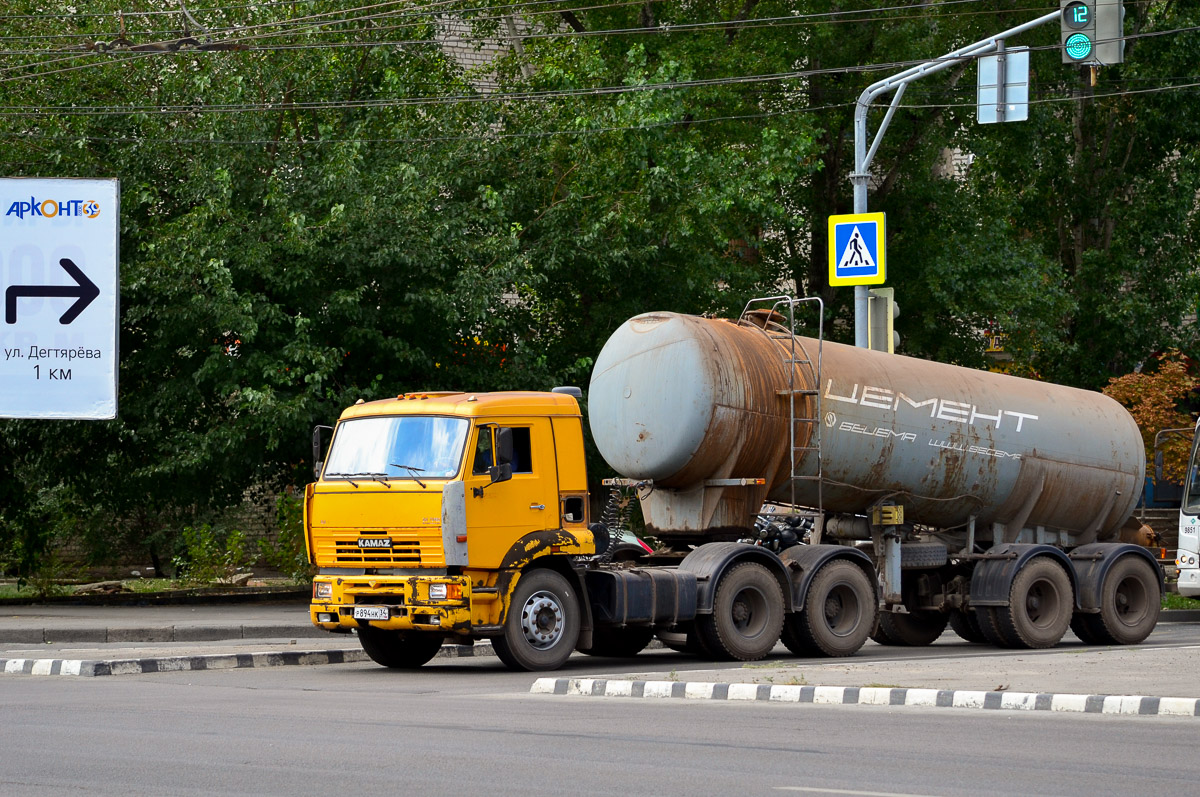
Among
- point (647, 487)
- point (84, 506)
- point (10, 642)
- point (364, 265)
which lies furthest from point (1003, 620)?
point (84, 506)

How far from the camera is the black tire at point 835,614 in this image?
17375 mm

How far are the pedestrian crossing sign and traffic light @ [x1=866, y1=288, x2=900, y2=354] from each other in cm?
29

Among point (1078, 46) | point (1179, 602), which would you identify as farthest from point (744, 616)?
point (1179, 602)

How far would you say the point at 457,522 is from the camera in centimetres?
1511

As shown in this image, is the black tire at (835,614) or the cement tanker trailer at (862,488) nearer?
the cement tanker trailer at (862,488)

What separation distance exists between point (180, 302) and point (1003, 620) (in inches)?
463

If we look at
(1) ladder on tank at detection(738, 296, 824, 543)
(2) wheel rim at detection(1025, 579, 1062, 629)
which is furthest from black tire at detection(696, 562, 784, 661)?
(2) wheel rim at detection(1025, 579, 1062, 629)

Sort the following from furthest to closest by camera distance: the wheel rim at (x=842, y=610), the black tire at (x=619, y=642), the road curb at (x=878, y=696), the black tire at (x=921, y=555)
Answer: the black tire at (x=921, y=555) → the black tire at (x=619, y=642) → the wheel rim at (x=842, y=610) → the road curb at (x=878, y=696)

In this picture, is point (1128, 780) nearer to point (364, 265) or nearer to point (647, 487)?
point (647, 487)

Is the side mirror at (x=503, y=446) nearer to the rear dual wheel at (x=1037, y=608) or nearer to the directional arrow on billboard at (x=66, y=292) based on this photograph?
the rear dual wheel at (x=1037, y=608)

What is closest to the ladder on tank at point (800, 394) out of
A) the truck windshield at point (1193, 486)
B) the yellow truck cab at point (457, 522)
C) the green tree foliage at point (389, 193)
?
the yellow truck cab at point (457, 522)

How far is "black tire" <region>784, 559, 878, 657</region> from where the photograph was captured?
17.4m

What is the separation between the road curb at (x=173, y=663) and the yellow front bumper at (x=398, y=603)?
4.60 feet

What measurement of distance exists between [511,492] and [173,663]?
12.2 feet
